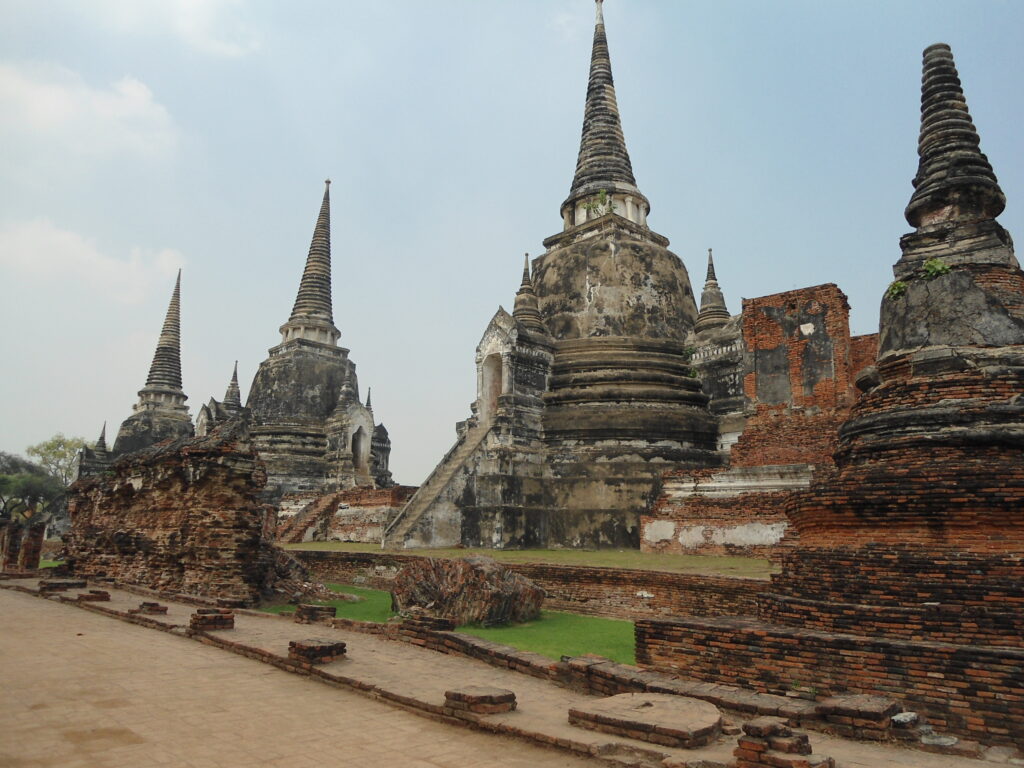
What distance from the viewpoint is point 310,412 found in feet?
99.8

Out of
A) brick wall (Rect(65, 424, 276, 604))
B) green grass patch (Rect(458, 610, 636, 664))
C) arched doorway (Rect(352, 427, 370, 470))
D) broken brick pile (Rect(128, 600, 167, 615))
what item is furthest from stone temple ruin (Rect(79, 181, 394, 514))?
green grass patch (Rect(458, 610, 636, 664))

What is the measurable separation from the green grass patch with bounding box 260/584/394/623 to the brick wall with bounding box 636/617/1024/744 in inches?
197

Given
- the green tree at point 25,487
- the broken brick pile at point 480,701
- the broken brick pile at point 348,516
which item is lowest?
the broken brick pile at point 480,701

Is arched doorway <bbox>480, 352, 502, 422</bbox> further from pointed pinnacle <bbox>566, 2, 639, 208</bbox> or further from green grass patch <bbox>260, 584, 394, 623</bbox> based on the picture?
pointed pinnacle <bbox>566, 2, 639, 208</bbox>

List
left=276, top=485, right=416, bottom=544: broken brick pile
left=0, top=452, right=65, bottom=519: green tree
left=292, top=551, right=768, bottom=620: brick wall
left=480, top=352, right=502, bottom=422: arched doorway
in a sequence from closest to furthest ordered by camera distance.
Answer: left=292, top=551, right=768, bottom=620: brick wall → left=480, top=352, right=502, bottom=422: arched doorway → left=276, top=485, right=416, bottom=544: broken brick pile → left=0, top=452, right=65, bottom=519: green tree

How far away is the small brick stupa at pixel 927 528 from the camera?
550 centimetres

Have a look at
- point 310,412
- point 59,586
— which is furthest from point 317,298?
point 59,586

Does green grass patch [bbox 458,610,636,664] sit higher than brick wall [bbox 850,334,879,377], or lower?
lower

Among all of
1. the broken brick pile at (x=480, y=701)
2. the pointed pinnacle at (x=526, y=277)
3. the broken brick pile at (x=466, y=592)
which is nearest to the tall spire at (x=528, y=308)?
the pointed pinnacle at (x=526, y=277)

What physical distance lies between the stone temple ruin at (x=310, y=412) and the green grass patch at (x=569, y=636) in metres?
17.4

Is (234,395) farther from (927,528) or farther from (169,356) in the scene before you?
(927,528)

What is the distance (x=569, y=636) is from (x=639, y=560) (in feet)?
13.4

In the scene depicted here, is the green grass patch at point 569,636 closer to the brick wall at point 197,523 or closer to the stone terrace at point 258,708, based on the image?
the stone terrace at point 258,708

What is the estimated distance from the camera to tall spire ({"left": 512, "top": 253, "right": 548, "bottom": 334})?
20.0 metres
